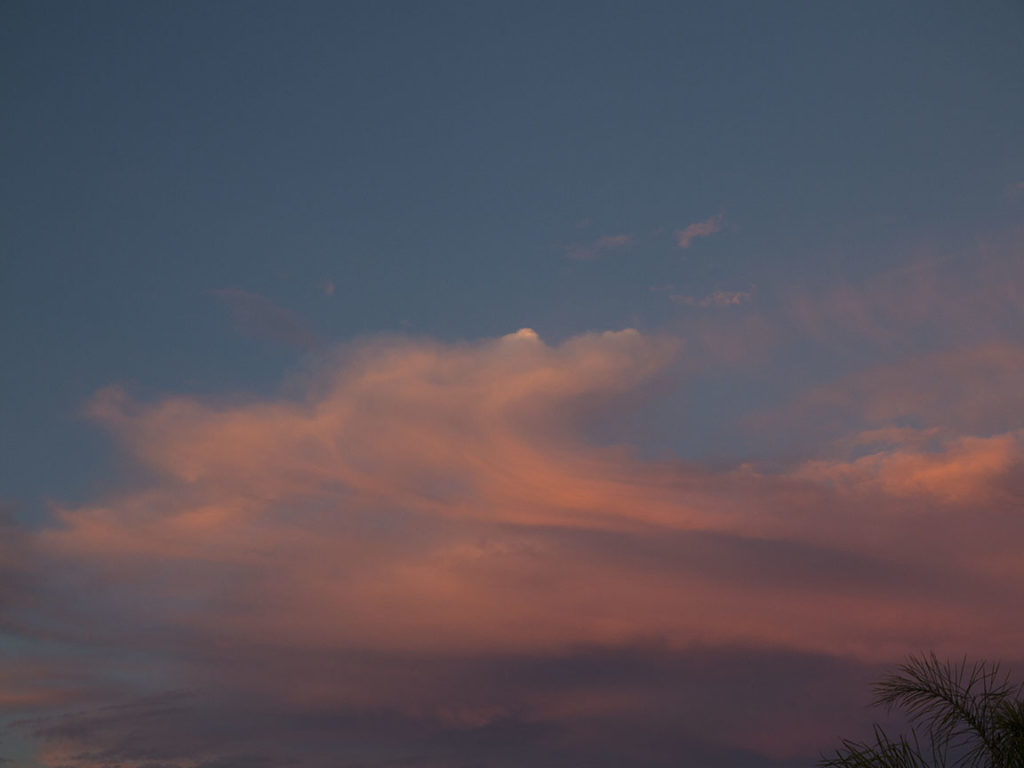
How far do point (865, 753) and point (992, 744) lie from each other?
2.32m

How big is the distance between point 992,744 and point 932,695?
138cm

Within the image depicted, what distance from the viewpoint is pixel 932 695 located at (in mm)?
20156

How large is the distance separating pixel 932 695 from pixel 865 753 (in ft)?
7.36

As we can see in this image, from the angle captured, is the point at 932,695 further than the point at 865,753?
Yes

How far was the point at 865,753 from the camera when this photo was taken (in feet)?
61.7

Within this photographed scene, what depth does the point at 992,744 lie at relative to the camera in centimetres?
1905
